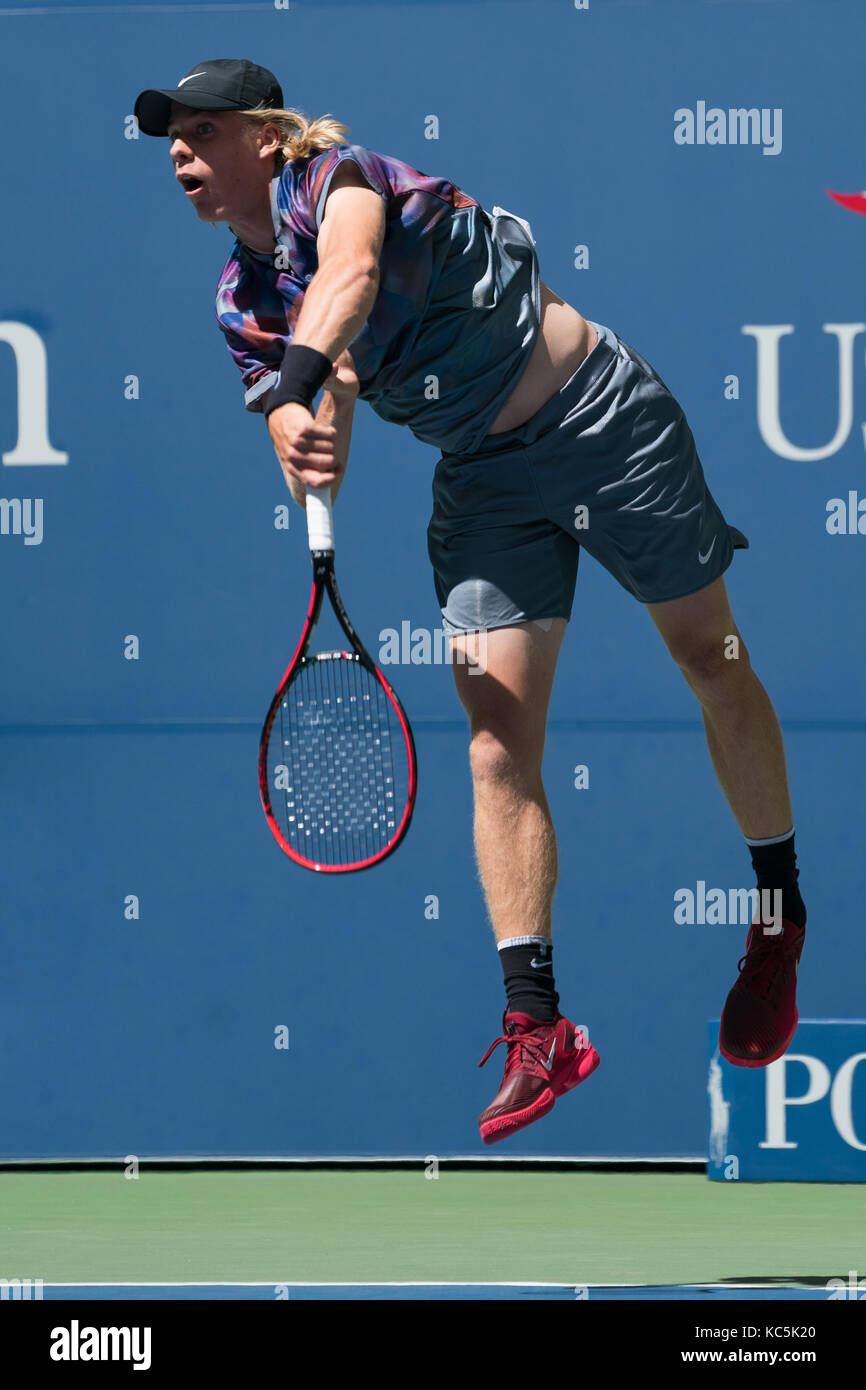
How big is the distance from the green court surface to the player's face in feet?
6.93

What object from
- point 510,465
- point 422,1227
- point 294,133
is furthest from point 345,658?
point 422,1227

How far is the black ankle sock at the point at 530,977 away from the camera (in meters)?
4.21

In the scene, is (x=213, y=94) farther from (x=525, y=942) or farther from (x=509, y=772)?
(x=525, y=942)

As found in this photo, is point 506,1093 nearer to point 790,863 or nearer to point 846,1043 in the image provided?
point 790,863

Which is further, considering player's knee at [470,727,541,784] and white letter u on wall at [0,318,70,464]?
white letter u on wall at [0,318,70,464]

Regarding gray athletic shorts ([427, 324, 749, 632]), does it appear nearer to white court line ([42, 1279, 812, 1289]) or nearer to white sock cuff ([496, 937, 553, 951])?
white sock cuff ([496, 937, 553, 951])

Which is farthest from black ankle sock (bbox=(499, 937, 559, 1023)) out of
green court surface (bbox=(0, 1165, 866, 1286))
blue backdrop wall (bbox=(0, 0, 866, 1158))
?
blue backdrop wall (bbox=(0, 0, 866, 1158))

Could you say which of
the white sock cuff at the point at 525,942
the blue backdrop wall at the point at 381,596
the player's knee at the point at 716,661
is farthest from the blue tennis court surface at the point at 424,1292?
the blue backdrop wall at the point at 381,596

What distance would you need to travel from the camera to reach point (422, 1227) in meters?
5.36

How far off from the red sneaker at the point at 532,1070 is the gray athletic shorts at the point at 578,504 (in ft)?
2.55

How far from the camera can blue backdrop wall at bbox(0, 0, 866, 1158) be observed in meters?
6.16

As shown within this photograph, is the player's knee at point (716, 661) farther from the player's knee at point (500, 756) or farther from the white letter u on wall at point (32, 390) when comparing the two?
the white letter u on wall at point (32, 390)

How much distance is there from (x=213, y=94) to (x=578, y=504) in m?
1.04

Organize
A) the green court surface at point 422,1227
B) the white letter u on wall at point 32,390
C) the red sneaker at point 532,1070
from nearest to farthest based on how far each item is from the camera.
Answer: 1. the red sneaker at point 532,1070
2. the green court surface at point 422,1227
3. the white letter u on wall at point 32,390
